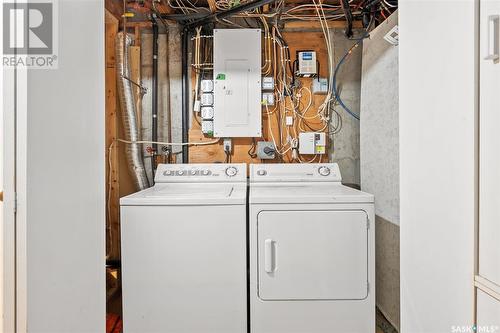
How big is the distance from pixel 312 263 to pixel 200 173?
44.4 inches

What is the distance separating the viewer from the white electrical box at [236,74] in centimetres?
242

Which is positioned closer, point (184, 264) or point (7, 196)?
point (7, 196)

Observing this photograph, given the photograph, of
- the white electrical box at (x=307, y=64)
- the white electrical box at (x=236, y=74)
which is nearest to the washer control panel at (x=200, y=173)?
the white electrical box at (x=236, y=74)

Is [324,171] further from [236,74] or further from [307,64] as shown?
[236,74]

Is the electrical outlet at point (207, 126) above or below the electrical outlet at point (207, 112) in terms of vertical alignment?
below

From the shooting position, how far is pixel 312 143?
2.46 m

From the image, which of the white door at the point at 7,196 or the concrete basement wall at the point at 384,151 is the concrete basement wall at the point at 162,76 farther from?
the white door at the point at 7,196

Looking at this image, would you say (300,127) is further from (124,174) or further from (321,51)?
(124,174)

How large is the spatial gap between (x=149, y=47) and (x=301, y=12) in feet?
4.54

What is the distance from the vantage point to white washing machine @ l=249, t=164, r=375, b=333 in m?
1.67

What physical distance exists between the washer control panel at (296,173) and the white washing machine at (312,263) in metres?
0.60

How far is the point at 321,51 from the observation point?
8.30ft

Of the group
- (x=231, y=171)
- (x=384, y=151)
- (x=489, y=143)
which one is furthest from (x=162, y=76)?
(x=489, y=143)

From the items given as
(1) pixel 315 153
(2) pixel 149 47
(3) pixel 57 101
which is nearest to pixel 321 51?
(1) pixel 315 153
